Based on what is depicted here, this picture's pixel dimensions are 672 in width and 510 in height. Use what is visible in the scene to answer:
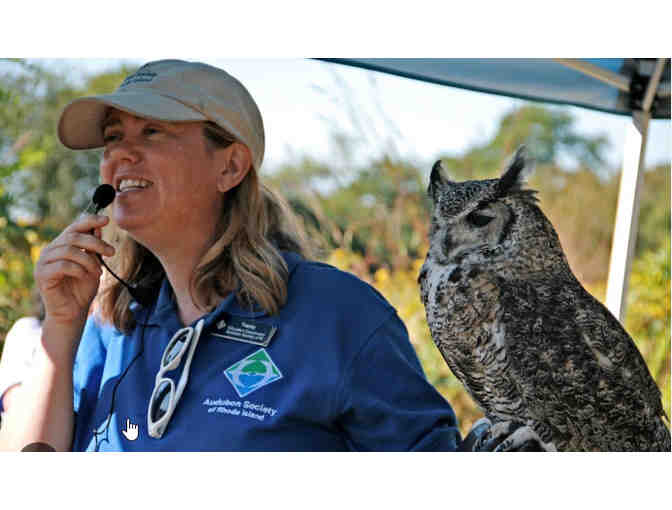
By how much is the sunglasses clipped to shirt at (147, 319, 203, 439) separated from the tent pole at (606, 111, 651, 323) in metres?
1.41

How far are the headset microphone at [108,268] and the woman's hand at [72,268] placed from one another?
0.04 metres

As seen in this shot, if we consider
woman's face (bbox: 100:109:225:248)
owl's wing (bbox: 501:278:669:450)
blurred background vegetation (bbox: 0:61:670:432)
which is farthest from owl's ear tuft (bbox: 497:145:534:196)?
blurred background vegetation (bbox: 0:61:670:432)

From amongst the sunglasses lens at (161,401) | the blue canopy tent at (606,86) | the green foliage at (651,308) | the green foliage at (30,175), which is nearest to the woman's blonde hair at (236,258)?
the sunglasses lens at (161,401)

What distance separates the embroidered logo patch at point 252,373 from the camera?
5.05ft

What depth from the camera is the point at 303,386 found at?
1500 millimetres

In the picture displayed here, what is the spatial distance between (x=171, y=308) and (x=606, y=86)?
67.2 inches

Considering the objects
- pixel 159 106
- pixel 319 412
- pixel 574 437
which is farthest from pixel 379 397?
pixel 159 106

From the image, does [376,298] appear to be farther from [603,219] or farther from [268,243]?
[603,219]

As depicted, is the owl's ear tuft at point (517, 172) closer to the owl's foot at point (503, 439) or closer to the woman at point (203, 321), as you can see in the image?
the woman at point (203, 321)

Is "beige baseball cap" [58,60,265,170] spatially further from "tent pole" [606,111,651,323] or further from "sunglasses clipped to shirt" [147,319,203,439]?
"tent pole" [606,111,651,323]

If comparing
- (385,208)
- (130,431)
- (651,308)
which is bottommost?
(651,308)

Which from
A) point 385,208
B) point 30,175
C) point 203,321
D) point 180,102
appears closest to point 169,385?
point 203,321

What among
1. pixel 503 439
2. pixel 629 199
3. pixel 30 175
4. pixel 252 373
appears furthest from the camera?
pixel 30 175

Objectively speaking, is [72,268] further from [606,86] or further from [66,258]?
[606,86]
